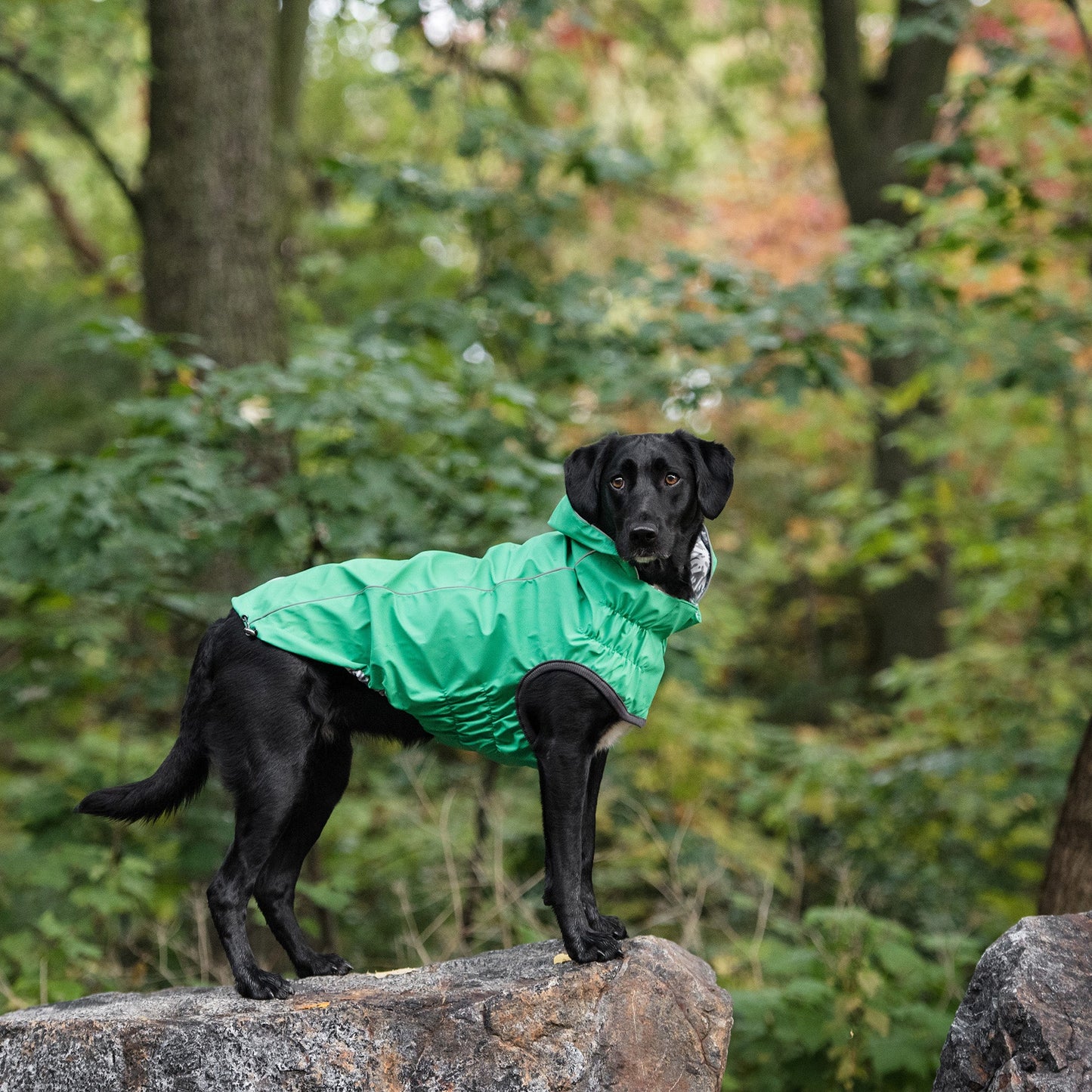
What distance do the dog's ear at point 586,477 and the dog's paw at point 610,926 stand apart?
1175 millimetres

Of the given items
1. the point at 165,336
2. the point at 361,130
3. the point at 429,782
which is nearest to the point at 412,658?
the point at 165,336

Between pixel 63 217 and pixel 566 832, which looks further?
pixel 63 217

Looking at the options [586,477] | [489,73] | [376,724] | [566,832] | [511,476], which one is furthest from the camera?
[489,73]

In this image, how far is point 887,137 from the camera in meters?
11.0

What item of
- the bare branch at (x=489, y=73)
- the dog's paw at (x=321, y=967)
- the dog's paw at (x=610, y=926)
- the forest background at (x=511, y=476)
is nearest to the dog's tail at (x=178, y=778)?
the dog's paw at (x=321, y=967)

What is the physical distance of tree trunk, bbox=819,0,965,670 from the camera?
10.9 meters

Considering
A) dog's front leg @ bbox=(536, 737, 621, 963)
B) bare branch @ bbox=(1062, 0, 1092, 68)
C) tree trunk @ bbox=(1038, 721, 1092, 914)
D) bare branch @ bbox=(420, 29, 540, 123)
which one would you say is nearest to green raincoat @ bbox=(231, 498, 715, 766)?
dog's front leg @ bbox=(536, 737, 621, 963)

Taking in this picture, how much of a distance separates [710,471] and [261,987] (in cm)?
197

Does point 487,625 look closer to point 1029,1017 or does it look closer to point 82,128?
point 1029,1017

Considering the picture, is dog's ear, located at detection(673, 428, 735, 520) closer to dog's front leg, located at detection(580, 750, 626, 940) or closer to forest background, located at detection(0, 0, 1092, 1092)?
dog's front leg, located at detection(580, 750, 626, 940)

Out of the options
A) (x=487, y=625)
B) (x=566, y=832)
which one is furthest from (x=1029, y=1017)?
(x=487, y=625)

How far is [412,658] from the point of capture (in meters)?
3.17

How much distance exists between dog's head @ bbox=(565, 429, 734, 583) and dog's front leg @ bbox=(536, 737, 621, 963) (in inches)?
22.7

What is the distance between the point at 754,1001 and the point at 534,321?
135 inches
